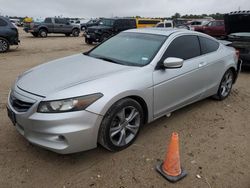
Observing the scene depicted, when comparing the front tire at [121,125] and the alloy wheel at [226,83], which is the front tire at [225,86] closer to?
the alloy wheel at [226,83]

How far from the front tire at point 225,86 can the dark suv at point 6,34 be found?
1024cm

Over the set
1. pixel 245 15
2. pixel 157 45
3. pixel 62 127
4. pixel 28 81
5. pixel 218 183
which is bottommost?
pixel 218 183

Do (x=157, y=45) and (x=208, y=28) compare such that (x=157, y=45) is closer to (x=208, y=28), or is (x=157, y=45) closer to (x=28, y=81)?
(x=28, y=81)

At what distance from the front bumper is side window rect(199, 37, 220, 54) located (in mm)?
2715

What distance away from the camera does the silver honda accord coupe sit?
9.40 ft

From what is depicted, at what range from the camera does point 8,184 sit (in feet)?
9.22

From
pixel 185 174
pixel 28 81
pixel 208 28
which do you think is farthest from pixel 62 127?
pixel 208 28

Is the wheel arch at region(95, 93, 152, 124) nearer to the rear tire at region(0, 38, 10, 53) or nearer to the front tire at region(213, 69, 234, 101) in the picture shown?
the front tire at region(213, 69, 234, 101)

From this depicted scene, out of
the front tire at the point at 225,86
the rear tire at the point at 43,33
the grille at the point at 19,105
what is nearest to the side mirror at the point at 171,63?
the grille at the point at 19,105

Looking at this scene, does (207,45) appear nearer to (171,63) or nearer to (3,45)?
(171,63)

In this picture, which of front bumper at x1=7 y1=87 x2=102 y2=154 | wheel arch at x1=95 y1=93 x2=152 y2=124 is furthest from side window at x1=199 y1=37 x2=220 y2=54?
front bumper at x1=7 y1=87 x2=102 y2=154

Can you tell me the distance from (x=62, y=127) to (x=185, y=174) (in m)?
1.50

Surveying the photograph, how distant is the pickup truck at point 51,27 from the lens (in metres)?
23.1

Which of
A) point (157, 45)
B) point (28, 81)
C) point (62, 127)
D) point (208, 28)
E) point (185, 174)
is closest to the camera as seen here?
point (62, 127)
